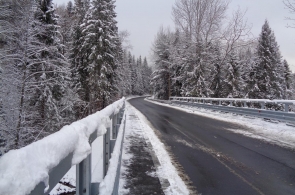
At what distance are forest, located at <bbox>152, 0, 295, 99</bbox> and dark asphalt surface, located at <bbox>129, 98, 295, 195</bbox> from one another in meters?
23.7

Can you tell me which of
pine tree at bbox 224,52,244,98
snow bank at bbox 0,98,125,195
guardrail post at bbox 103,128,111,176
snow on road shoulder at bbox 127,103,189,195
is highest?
pine tree at bbox 224,52,244,98

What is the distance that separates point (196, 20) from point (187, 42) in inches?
124

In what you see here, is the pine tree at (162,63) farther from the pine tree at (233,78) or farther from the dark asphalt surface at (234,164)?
the dark asphalt surface at (234,164)

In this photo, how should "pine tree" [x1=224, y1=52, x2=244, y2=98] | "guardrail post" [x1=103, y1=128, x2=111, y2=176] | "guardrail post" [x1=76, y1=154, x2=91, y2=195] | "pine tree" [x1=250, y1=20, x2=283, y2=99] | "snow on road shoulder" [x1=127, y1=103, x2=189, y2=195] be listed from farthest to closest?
"pine tree" [x1=224, y1=52, x2=244, y2=98]
"pine tree" [x1=250, y1=20, x2=283, y2=99]
"snow on road shoulder" [x1=127, y1=103, x2=189, y2=195]
"guardrail post" [x1=103, y1=128, x2=111, y2=176]
"guardrail post" [x1=76, y1=154, x2=91, y2=195]

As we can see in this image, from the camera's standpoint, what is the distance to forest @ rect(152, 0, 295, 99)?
29.9m

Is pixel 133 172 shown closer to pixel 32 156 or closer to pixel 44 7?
pixel 32 156

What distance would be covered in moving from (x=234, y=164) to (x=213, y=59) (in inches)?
1113

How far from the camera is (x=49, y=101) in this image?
17.0 metres

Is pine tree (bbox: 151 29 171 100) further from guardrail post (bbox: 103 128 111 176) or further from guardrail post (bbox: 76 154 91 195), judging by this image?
guardrail post (bbox: 76 154 91 195)

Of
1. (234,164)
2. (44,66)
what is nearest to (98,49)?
(44,66)

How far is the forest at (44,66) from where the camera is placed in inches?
468

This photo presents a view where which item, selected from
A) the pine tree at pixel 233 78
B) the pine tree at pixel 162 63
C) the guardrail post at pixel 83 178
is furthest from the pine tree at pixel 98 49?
the guardrail post at pixel 83 178

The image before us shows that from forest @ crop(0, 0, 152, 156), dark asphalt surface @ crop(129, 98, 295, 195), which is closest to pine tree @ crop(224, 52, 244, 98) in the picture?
forest @ crop(0, 0, 152, 156)

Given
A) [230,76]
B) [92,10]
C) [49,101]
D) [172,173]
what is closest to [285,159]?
[172,173]
